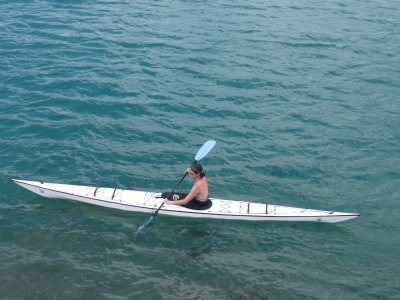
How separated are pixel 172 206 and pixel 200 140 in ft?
12.7

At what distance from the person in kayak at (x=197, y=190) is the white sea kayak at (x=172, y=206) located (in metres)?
0.25

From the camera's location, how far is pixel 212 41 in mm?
23859

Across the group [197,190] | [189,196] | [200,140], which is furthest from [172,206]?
[200,140]

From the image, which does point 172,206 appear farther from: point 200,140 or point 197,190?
point 200,140

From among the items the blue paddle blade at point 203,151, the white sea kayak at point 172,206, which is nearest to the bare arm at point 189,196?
the white sea kayak at point 172,206

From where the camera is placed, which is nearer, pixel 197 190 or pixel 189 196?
pixel 197 190

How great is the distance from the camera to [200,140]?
16.8 metres

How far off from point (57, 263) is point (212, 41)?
15.4 metres

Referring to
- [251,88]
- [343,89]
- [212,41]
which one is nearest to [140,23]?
[212,41]

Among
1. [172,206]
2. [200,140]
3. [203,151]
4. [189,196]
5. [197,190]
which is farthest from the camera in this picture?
[200,140]

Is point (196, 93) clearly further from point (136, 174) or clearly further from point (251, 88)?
point (136, 174)

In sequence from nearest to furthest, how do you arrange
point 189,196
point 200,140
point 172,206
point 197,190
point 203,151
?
point 197,190
point 189,196
point 172,206
point 203,151
point 200,140

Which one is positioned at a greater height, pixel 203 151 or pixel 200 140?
pixel 203 151

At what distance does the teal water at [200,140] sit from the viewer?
1188 cm
